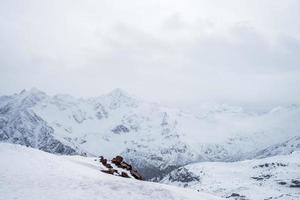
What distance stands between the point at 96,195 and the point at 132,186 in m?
3.30

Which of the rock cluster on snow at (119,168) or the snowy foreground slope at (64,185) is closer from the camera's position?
the snowy foreground slope at (64,185)

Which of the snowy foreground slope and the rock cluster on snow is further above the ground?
the rock cluster on snow

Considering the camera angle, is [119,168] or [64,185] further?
[119,168]

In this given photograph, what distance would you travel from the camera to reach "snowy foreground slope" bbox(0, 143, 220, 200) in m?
26.7

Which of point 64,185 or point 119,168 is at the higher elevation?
point 119,168

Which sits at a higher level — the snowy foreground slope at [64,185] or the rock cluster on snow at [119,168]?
the rock cluster on snow at [119,168]

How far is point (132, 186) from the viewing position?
2983cm

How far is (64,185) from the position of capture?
2844 cm

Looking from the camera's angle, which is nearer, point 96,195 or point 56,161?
point 96,195

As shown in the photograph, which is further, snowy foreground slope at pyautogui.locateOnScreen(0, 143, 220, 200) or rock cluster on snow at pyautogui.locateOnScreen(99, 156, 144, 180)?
rock cluster on snow at pyautogui.locateOnScreen(99, 156, 144, 180)

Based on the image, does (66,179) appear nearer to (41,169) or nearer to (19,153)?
(41,169)

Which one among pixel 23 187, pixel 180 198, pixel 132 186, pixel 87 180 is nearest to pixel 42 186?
pixel 23 187

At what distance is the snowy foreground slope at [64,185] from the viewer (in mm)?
26678

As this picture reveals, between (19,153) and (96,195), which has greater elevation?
(19,153)
